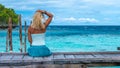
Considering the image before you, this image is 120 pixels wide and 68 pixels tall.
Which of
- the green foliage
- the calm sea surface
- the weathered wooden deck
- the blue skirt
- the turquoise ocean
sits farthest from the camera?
the green foliage

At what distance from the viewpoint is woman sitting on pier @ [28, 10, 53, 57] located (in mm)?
8328

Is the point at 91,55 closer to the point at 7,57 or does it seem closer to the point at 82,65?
the point at 82,65

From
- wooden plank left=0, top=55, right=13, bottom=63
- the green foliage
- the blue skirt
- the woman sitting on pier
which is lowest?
the green foliage

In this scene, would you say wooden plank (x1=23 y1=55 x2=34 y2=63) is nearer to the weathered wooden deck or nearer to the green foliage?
the weathered wooden deck

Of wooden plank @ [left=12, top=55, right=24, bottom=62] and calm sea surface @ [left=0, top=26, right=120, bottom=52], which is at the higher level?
wooden plank @ [left=12, top=55, right=24, bottom=62]

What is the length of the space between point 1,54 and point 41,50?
927 millimetres

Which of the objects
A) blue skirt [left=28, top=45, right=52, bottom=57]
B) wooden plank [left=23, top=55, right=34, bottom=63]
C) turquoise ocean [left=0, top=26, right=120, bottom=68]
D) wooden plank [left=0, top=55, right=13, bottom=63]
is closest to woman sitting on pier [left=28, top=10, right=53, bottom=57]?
blue skirt [left=28, top=45, right=52, bottom=57]

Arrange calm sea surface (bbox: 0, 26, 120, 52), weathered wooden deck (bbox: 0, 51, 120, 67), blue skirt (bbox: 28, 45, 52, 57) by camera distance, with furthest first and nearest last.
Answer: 1. calm sea surface (bbox: 0, 26, 120, 52)
2. blue skirt (bbox: 28, 45, 52, 57)
3. weathered wooden deck (bbox: 0, 51, 120, 67)

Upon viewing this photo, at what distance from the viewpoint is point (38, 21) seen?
8.34 meters

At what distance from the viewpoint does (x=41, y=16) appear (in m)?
8.44

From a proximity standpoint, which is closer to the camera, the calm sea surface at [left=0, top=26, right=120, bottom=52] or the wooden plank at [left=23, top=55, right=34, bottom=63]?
the wooden plank at [left=23, top=55, right=34, bottom=63]

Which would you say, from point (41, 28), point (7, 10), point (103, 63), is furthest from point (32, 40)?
point (7, 10)

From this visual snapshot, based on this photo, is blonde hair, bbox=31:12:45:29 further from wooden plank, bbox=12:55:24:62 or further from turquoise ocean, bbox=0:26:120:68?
turquoise ocean, bbox=0:26:120:68

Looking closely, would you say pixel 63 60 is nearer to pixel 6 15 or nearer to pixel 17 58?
pixel 17 58
